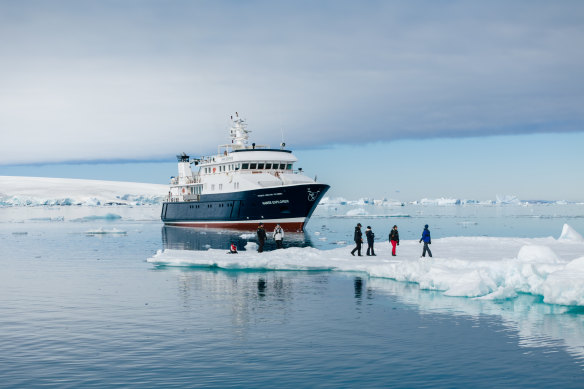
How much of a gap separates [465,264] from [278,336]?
12.9 meters

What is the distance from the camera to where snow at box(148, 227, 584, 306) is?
68.9ft

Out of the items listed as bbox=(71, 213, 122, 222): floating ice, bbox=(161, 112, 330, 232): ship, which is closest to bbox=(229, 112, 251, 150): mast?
bbox=(161, 112, 330, 232): ship

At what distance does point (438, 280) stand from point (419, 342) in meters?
8.30

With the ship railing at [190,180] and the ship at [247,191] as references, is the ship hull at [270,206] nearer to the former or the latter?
the ship at [247,191]

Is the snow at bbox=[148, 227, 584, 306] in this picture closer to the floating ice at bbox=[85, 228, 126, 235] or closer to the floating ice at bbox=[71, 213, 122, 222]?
the floating ice at bbox=[85, 228, 126, 235]

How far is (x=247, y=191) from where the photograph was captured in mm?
67812

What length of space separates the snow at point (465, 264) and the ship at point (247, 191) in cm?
2668

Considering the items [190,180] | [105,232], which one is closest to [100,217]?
[190,180]

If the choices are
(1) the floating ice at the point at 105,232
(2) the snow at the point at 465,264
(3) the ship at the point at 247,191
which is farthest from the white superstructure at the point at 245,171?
(2) the snow at the point at 465,264

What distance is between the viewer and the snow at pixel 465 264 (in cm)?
2102

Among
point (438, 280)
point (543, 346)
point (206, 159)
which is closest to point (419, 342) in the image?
point (543, 346)

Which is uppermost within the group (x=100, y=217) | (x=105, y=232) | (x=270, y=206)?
(x=270, y=206)

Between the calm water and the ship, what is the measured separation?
39.8 meters

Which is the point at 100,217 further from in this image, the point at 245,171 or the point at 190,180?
the point at 245,171
